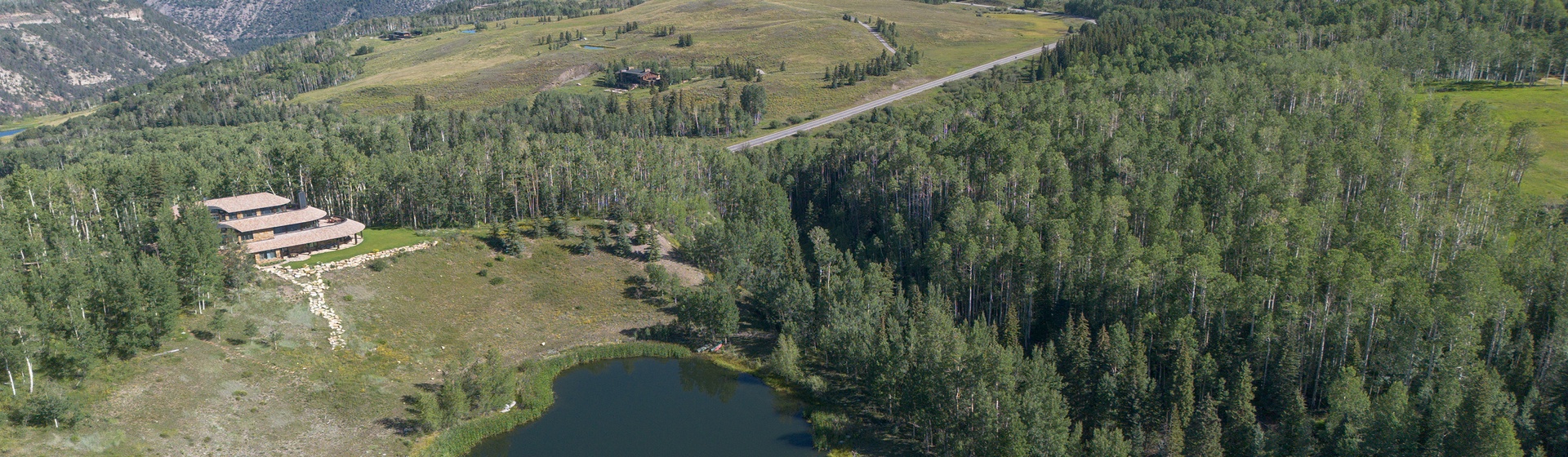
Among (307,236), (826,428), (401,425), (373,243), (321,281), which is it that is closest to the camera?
(401,425)

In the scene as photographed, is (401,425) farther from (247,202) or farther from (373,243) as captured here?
(247,202)

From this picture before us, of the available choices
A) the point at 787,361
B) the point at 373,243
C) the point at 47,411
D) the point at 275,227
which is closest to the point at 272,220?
the point at 275,227

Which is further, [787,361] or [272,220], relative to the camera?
[272,220]

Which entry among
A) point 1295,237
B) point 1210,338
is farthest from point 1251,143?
point 1210,338

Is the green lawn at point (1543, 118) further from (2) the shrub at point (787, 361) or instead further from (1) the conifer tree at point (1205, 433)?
(2) the shrub at point (787, 361)

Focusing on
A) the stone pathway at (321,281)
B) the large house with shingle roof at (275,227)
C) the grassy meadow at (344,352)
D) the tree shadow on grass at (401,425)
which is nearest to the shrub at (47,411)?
the grassy meadow at (344,352)
